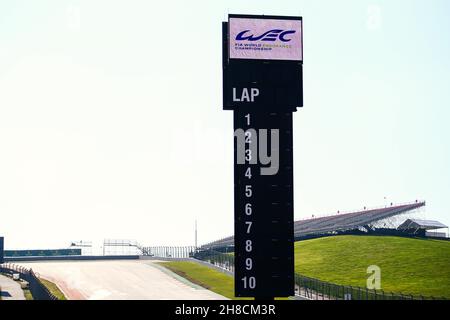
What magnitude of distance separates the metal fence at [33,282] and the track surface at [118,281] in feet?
7.91

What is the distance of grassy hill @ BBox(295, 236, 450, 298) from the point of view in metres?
79.6

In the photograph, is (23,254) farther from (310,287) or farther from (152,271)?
(310,287)

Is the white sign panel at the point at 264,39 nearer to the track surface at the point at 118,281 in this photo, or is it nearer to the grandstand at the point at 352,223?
the track surface at the point at 118,281

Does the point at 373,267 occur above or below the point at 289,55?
below

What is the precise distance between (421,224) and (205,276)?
129 feet

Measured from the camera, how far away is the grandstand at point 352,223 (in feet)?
392

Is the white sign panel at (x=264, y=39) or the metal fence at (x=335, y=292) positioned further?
the metal fence at (x=335, y=292)

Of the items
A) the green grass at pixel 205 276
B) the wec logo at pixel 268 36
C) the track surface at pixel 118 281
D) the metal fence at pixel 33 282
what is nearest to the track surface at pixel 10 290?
the metal fence at pixel 33 282

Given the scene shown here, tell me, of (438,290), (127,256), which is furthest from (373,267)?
(127,256)

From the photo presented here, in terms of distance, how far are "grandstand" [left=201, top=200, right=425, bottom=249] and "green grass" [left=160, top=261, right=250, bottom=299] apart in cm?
1604

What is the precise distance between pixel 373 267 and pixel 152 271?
25796mm

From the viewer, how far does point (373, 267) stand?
88.7m

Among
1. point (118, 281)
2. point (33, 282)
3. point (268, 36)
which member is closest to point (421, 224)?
point (118, 281)
